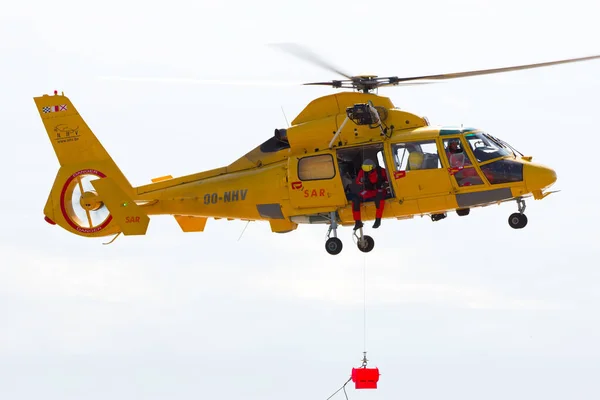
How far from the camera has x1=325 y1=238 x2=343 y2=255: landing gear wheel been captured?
66.2 feet

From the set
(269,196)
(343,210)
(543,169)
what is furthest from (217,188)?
(543,169)

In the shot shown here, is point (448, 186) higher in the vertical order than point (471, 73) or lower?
lower

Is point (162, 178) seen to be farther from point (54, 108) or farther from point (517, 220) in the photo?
point (517, 220)

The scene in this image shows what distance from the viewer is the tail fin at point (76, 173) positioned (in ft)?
72.6

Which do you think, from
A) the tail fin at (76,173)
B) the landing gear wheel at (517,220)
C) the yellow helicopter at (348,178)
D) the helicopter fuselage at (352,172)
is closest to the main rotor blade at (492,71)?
the yellow helicopter at (348,178)

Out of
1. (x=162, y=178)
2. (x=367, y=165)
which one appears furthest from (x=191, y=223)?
(x=367, y=165)

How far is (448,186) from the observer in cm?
1939

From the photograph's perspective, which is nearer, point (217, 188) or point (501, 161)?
point (501, 161)

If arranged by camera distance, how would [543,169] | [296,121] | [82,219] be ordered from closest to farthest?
[543,169] < [296,121] < [82,219]

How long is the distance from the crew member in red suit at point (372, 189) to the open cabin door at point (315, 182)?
0.27 m

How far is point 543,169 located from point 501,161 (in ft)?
2.26

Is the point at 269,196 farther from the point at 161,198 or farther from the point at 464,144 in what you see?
the point at 464,144

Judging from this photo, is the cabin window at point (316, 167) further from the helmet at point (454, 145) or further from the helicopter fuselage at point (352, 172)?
the helmet at point (454, 145)

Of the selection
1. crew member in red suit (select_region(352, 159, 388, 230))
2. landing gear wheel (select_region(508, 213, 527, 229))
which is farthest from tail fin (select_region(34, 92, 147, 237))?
landing gear wheel (select_region(508, 213, 527, 229))
